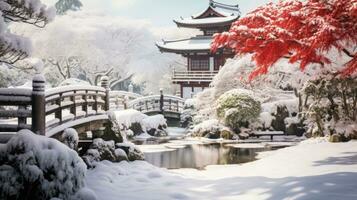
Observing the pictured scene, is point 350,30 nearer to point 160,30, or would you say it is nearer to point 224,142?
point 224,142

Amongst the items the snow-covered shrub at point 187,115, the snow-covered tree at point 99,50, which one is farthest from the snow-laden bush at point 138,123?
the snow-covered tree at point 99,50

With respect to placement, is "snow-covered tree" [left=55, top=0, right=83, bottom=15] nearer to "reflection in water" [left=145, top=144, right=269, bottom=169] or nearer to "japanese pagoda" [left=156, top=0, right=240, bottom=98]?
"japanese pagoda" [left=156, top=0, right=240, bottom=98]

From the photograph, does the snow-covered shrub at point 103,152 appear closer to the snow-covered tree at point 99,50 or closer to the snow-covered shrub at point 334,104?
the snow-covered shrub at point 334,104

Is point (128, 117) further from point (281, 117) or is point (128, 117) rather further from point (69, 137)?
point (69, 137)

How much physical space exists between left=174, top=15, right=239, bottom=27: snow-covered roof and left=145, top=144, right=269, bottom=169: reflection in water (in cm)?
2156

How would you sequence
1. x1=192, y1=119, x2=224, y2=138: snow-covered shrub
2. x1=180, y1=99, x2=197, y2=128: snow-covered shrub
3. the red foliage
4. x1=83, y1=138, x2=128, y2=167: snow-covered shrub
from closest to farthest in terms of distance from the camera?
the red foliage → x1=83, y1=138, x2=128, y2=167: snow-covered shrub → x1=192, y1=119, x2=224, y2=138: snow-covered shrub → x1=180, y1=99, x2=197, y2=128: snow-covered shrub

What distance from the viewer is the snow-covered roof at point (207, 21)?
39.4 metres

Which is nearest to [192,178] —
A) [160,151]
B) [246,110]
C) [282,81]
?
[160,151]

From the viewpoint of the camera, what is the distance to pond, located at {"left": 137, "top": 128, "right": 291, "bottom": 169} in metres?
15.5

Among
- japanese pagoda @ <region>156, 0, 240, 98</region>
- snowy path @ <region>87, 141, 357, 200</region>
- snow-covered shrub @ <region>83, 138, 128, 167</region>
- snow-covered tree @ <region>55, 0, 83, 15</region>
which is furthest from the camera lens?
snow-covered tree @ <region>55, 0, 83, 15</region>

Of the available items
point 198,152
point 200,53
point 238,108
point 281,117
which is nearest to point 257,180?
point 198,152

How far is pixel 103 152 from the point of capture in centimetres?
1135

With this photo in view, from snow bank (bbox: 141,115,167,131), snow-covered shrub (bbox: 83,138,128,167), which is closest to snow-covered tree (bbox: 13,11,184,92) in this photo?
snow bank (bbox: 141,115,167,131)

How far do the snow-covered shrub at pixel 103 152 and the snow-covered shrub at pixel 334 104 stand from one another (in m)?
6.85
